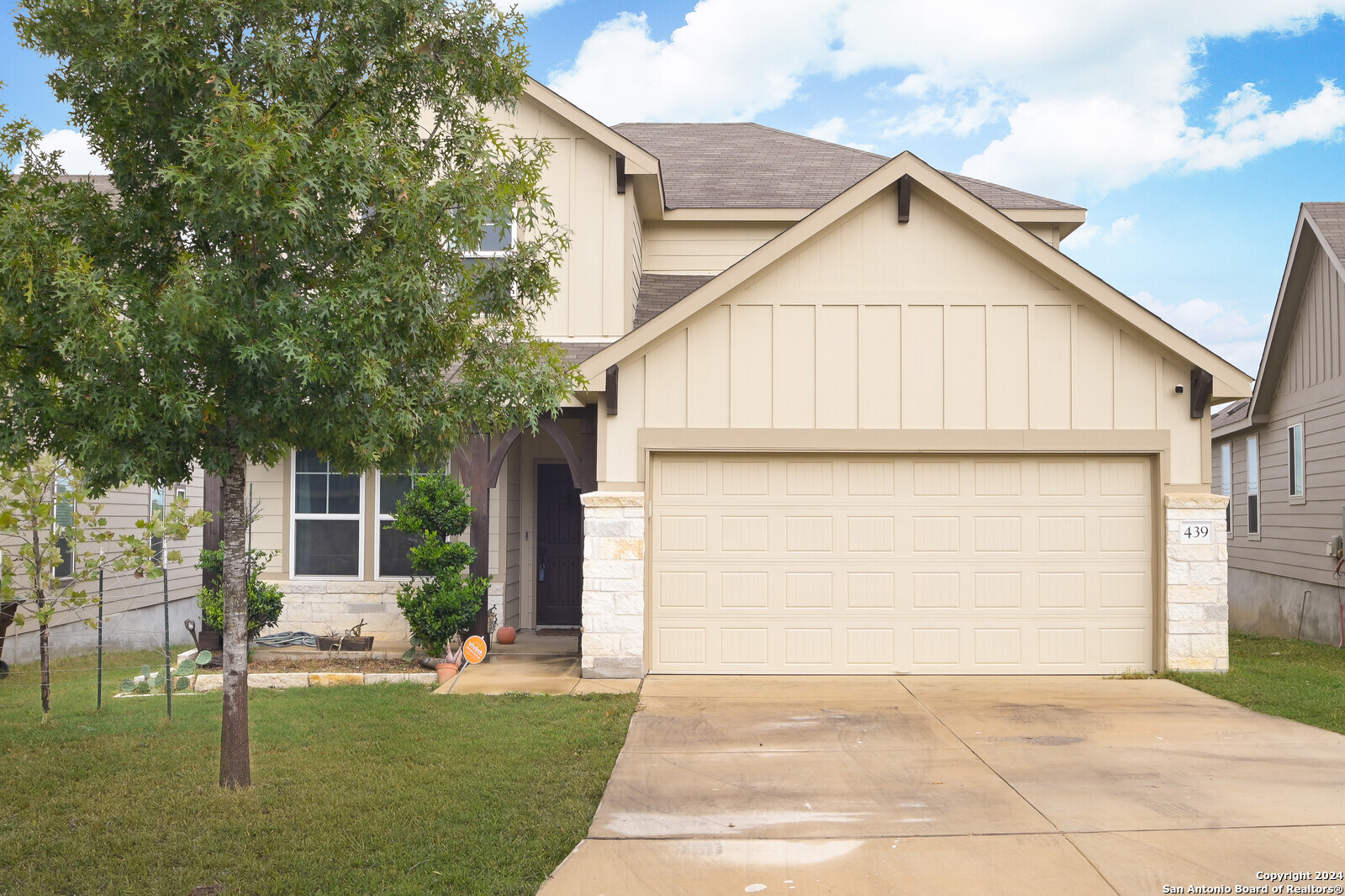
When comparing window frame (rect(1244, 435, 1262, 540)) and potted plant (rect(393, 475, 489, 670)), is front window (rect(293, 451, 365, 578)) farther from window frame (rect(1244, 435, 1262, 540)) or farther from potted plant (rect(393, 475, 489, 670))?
window frame (rect(1244, 435, 1262, 540))

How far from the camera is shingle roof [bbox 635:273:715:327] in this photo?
519 inches

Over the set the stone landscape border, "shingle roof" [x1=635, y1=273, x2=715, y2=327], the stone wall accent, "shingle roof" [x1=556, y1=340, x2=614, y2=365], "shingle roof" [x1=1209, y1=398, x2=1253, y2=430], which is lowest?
the stone landscape border

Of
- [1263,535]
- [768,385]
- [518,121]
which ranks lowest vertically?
[1263,535]

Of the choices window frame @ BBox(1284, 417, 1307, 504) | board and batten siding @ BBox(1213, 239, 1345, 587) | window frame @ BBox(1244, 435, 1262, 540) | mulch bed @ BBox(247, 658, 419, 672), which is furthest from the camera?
window frame @ BBox(1244, 435, 1262, 540)

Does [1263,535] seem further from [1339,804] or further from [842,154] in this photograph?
[1339,804]

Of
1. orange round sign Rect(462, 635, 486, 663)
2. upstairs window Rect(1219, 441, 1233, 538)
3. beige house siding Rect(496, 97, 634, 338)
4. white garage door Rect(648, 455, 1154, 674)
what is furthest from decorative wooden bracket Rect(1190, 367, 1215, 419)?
upstairs window Rect(1219, 441, 1233, 538)

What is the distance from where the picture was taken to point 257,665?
36.2 feet

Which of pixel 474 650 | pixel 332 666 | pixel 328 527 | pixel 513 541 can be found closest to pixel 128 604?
pixel 328 527

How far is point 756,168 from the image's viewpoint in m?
15.6

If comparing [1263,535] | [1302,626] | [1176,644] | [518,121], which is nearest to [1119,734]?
[1176,644]

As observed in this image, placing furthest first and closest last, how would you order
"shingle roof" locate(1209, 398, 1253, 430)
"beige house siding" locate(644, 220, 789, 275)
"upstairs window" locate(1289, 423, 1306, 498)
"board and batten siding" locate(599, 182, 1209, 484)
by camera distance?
"shingle roof" locate(1209, 398, 1253, 430) → "upstairs window" locate(1289, 423, 1306, 498) → "beige house siding" locate(644, 220, 789, 275) → "board and batten siding" locate(599, 182, 1209, 484)

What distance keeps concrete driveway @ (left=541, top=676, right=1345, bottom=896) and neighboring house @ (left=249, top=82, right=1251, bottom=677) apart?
1250 mm

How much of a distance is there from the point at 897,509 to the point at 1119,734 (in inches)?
135

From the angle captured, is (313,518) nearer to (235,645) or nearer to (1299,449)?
(235,645)
